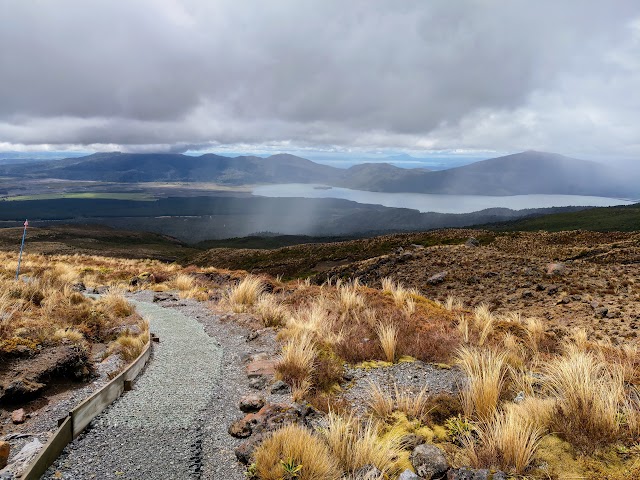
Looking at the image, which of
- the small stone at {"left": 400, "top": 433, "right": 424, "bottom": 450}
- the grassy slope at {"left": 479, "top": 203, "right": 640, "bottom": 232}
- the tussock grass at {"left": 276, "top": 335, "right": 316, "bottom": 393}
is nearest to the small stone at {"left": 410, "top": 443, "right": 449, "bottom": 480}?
the small stone at {"left": 400, "top": 433, "right": 424, "bottom": 450}

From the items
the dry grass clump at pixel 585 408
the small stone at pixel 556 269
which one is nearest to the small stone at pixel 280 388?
the dry grass clump at pixel 585 408

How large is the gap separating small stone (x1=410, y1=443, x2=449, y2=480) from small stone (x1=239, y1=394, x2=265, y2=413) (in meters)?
2.49

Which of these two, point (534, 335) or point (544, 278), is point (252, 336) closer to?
point (534, 335)

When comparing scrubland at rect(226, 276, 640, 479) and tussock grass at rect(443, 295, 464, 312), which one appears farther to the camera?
tussock grass at rect(443, 295, 464, 312)

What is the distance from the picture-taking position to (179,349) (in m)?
8.79

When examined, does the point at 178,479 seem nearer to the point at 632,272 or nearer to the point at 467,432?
the point at 467,432

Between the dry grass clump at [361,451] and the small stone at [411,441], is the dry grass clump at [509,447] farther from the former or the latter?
the dry grass clump at [361,451]

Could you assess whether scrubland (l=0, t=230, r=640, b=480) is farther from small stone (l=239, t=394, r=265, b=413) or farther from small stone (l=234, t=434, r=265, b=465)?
small stone (l=239, t=394, r=265, b=413)

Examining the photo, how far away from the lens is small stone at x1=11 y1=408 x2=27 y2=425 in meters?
5.21

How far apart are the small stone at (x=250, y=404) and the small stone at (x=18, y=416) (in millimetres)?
2984

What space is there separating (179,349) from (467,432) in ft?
21.6

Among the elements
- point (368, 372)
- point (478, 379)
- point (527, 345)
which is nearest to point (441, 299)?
point (527, 345)

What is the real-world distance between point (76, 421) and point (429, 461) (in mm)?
4224

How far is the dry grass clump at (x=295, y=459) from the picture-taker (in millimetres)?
3863
